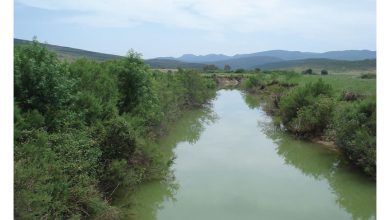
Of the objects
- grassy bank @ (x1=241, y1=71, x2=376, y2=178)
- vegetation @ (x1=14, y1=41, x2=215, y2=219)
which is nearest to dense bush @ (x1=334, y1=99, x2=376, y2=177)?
grassy bank @ (x1=241, y1=71, x2=376, y2=178)

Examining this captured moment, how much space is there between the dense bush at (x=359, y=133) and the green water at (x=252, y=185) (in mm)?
908

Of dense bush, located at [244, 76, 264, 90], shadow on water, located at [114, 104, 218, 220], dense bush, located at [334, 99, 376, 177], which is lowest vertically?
shadow on water, located at [114, 104, 218, 220]

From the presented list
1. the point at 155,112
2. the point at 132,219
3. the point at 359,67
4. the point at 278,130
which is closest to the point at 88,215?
the point at 132,219

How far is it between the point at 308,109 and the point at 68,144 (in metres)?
16.8

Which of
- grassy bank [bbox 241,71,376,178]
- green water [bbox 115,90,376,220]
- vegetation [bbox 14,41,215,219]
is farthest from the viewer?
grassy bank [bbox 241,71,376,178]

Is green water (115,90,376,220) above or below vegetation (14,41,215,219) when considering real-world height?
below

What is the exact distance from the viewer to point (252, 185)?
17.0 meters

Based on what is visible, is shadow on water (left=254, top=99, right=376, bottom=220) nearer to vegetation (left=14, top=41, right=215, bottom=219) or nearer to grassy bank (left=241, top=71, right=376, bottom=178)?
grassy bank (left=241, top=71, right=376, bottom=178)

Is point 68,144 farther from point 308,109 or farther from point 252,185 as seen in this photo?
point 308,109

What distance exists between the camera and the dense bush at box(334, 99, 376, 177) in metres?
16.4

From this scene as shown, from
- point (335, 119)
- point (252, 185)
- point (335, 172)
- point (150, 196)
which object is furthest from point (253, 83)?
point (150, 196)

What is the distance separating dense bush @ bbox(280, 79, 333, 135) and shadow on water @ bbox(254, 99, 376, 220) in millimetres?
980

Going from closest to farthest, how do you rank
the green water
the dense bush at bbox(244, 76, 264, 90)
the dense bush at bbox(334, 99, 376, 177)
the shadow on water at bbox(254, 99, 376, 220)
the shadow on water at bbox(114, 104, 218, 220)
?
the shadow on water at bbox(114, 104, 218, 220)
the green water
the shadow on water at bbox(254, 99, 376, 220)
the dense bush at bbox(334, 99, 376, 177)
the dense bush at bbox(244, 76, 264, 90)

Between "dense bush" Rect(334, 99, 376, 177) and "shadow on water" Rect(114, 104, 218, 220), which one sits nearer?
"shadow on water" Rect(114, 104, 218, 220)
